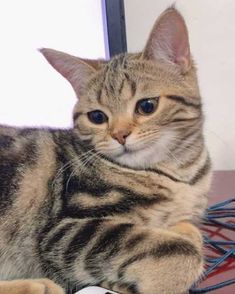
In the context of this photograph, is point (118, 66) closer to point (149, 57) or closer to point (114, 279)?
point (149, 57)

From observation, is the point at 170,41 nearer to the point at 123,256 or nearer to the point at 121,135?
the point at 121,135

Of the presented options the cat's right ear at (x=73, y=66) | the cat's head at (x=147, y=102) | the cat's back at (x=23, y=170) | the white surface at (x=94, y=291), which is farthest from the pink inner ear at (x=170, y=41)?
the white surface at (x=94, y=291)

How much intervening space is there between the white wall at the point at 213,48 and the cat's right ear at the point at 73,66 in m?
0.41

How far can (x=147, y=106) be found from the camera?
0.70 m

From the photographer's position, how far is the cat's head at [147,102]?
2.28 ft

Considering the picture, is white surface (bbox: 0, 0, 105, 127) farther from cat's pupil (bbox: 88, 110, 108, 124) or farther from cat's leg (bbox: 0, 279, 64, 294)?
cat's leg (bbox: 0, 279, 64, 294)

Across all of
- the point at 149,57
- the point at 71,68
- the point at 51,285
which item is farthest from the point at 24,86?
the point at 51,285

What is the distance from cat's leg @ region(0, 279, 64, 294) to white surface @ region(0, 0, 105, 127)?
378 mm

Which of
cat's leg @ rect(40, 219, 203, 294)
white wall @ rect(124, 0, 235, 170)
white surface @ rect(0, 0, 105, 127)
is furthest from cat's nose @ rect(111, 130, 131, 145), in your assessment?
white wall @ rect(124, 0, 235, 170)

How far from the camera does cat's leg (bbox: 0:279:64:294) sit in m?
0.62

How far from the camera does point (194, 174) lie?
2.55 feet

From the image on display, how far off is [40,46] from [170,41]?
321 millimetres

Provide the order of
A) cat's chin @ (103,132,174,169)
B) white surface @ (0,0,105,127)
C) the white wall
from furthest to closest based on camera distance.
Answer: the white wall → white surface @ (0,0,105,127) → cat's chin @ (103,132,174,169)

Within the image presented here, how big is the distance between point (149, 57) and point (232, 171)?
19.0 inches
